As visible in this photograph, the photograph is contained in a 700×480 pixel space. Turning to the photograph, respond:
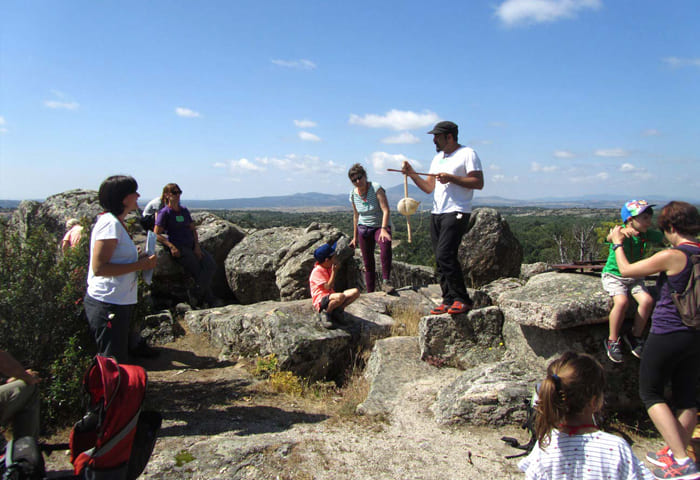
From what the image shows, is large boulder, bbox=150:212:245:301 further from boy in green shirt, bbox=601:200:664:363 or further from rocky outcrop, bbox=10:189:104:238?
boy in green shirt, bbox=601:200:664:363

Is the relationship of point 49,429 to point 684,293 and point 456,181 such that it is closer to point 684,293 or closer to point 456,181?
point 456,181

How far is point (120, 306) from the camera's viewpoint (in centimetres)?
370

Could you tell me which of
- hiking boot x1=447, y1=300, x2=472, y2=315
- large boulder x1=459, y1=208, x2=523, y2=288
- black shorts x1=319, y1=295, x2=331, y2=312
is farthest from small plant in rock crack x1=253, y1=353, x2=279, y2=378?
large boulder x1=459, y1=208, x2=523, y2=288

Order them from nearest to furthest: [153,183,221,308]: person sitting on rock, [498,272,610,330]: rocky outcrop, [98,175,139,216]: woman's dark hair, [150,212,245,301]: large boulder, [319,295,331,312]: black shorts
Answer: [98,175,139,216]: woman's dark hair, [498,272,610,330]: rocky outcrop, [319,295,331,312]: black shorts, [153,183,221,308]: person sitting on rock, [150,212,245,301]: large boulder

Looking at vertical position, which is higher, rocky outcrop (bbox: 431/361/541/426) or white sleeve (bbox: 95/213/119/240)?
white sleeve (bbox: 95/213/119/240)

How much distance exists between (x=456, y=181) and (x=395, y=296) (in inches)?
122

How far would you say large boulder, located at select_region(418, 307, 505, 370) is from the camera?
5.59m

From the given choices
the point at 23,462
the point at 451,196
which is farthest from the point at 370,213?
the point at 23,462

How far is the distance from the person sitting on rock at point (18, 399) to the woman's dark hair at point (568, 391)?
3107 millimetres

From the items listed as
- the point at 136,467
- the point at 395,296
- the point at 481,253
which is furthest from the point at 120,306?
the point at 481,253

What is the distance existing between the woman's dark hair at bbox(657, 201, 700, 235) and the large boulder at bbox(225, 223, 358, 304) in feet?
19.2

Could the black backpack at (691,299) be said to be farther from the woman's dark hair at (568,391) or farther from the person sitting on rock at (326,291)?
the person sitting on rock at (326,291)

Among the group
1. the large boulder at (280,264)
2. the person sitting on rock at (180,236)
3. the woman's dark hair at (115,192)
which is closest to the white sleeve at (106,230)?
the woman's dark hair at (115,192)

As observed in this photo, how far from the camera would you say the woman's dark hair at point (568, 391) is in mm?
2328
